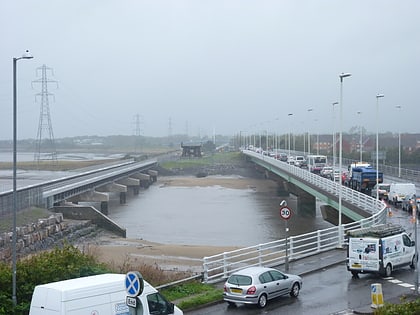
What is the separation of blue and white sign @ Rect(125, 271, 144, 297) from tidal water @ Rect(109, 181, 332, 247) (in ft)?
113

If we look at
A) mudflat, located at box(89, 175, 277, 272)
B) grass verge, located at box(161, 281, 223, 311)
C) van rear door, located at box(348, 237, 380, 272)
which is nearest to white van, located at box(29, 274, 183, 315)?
grass verge, located at box(161, 281, 223, 311)

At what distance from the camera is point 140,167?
110250mm

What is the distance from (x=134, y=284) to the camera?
9.02m

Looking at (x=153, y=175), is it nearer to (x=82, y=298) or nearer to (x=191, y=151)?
(x=191, y=151)

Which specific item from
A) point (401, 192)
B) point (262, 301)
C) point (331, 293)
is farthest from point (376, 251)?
point (401, 192)

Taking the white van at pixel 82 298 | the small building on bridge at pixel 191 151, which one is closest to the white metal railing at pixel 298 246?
the white van at pixel 82 298

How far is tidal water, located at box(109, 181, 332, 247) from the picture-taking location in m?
47.2

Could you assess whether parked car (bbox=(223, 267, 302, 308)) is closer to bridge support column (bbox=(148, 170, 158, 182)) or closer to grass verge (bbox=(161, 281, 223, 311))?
grass verge (bbox=(161, 281, 223, 311))

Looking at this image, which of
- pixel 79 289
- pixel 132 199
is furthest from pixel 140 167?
pixel 79 289

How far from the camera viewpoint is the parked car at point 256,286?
1742cm

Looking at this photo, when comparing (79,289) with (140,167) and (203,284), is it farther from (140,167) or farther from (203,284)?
(140,167)

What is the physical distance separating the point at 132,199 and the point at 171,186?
899 inches

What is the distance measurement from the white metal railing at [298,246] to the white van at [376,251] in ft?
7.73

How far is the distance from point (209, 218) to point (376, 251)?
38.8 meters
